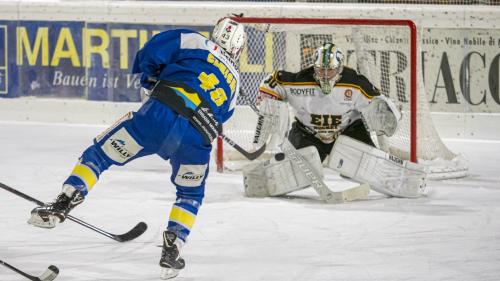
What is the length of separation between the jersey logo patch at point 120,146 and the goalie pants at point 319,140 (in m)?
2.18

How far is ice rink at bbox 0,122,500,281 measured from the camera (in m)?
4.19

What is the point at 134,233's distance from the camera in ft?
15.6

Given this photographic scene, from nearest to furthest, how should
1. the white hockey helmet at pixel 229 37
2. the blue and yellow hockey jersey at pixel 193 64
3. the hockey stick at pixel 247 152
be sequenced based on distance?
the blue and yellow hockey jersey at pixel 193 64
the white hockey helmet at pixel 229 37
the hockey stick at pixel 247 152

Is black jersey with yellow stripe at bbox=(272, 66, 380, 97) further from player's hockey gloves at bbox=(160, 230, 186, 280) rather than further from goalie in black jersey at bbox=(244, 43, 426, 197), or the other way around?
player's hockey gloves at bbox=(160, 230, 186, 280)

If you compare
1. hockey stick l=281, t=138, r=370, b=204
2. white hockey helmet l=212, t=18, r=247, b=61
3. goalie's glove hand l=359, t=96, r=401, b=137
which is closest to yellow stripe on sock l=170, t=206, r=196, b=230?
white hockey helmet l=212, t=18, r=247, b=61

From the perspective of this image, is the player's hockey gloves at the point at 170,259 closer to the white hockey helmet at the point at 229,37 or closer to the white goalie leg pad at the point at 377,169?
the white hockey helmet at the point at 229,37

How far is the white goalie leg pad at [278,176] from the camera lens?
578 cm

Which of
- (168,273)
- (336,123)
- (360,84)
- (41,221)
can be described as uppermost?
(360,84)

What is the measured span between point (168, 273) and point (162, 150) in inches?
18.4

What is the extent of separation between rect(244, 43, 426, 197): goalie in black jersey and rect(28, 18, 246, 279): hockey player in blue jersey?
5.58ft

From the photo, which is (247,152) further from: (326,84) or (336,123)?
(326,84)

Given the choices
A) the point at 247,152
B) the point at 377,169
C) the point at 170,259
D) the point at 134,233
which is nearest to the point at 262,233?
the point at 134,233

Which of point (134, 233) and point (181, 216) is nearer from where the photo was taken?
point (181, 216)

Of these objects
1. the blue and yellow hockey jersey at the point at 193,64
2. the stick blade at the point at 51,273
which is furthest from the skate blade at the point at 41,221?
the blue and yellow hockey jersey at the point at 193,64
